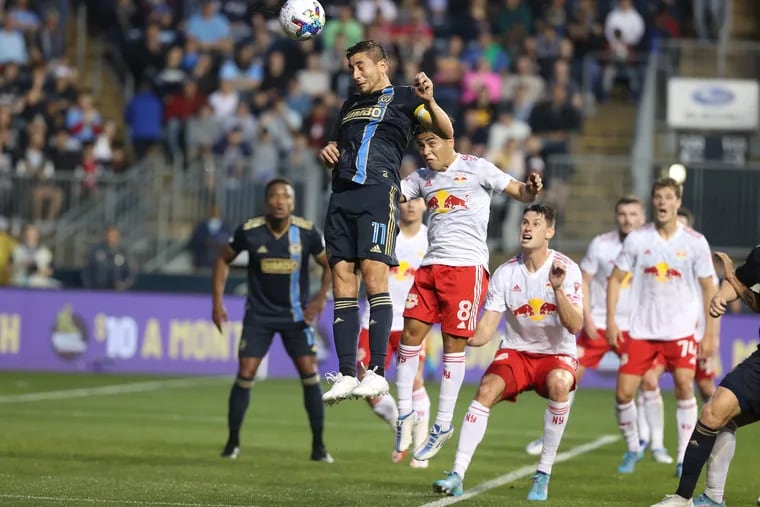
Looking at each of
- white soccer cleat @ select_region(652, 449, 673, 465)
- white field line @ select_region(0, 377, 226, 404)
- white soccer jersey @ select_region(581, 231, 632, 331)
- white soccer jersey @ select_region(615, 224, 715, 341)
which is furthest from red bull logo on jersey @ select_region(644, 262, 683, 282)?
white field line @ select_region(0, 377, 226, 404)

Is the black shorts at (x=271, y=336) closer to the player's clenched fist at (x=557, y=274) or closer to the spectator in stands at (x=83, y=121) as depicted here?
the player's clenched fist at (x=557, y=274)

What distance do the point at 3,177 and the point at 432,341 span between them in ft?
26.6

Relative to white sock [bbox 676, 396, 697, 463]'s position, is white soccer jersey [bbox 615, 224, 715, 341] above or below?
above

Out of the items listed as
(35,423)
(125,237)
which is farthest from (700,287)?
(125,237)

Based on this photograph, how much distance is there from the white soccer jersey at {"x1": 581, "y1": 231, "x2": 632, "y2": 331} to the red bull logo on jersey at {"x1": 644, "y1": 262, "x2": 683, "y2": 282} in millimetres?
1352

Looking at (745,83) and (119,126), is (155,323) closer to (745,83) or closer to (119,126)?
(119,126)

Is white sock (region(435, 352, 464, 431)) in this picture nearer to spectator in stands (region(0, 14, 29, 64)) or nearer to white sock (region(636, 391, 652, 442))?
white sock (region(636, 391, 652, 442))

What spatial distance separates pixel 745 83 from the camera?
2389 cm

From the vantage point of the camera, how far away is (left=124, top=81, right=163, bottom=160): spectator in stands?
89.0ft

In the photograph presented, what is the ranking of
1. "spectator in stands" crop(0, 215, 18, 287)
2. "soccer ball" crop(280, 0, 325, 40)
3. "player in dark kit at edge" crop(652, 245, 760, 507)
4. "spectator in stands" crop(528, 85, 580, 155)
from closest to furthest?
1. "player in dark kit at edge" crop(652, 245, 760, 507)
2. "soccer ball" crop(280, 0, 325, 40)
3. "spectator in stands" crop(0, 215, 18, 287)
4. "spectator in stands" crop(528, 85, 580, 155)

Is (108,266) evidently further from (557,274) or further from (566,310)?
(557,274)

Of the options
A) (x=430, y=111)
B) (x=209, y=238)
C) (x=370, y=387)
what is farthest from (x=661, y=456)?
(x=209, y=238)

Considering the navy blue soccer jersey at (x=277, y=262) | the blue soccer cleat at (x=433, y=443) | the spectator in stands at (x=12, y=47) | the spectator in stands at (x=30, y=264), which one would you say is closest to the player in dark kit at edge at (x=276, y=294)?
the navy blue soccer jersey at (x=277, y=262)

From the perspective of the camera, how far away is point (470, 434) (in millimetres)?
10734
